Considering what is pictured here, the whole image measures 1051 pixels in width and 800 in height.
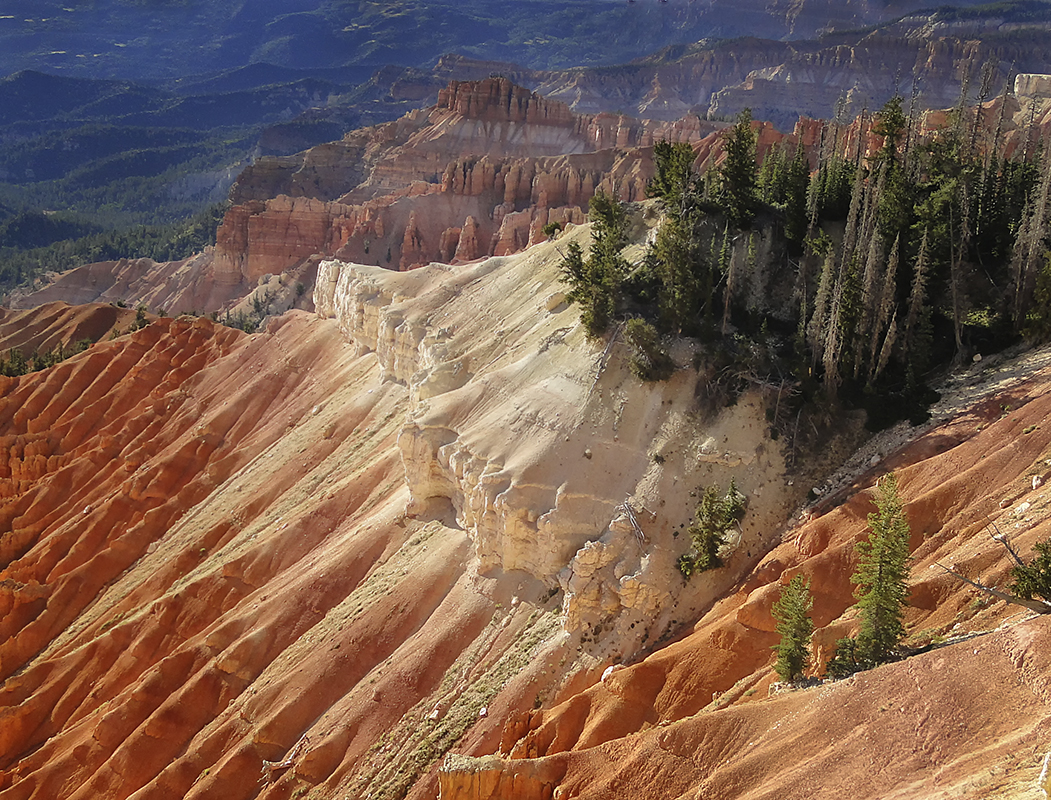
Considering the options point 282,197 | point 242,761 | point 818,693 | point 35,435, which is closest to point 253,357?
point 35,435

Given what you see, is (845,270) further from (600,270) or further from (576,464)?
(576,464)

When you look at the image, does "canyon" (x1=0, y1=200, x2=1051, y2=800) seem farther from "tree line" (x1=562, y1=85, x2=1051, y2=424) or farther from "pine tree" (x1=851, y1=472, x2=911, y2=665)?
"tree line" (x1=562, y1=85, x2=1051, y2=424)

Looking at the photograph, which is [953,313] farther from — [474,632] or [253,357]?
[253,357]

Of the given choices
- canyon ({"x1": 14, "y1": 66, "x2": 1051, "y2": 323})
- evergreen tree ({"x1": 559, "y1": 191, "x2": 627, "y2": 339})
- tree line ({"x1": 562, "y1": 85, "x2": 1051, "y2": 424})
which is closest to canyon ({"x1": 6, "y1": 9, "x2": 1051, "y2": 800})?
evergreen tree ({"x1": 559, "y1": 191, "x2": 627, "y2": 339})

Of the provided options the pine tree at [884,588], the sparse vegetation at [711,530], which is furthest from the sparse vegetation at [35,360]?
the pine tree at [884,588]

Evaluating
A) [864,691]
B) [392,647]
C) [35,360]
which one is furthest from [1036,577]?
[35,360]

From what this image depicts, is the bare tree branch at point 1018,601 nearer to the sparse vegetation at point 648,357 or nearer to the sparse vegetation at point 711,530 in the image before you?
the sparse vegetation at point 711,530
